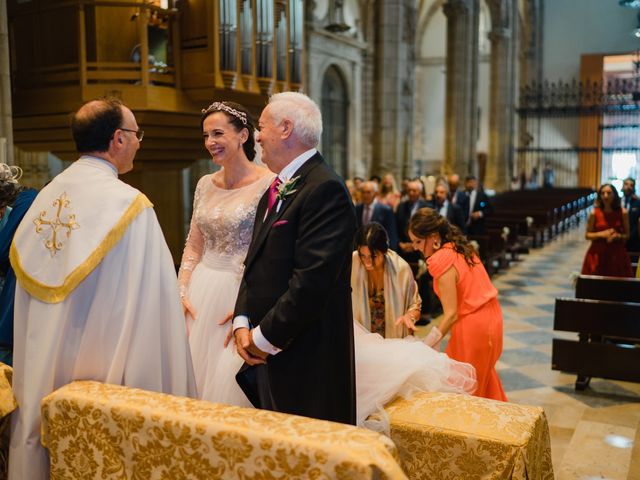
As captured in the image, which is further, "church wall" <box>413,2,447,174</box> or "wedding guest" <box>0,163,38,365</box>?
"church wall" <box>413,2,447,174</box>

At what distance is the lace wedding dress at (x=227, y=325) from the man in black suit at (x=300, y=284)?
0.48m

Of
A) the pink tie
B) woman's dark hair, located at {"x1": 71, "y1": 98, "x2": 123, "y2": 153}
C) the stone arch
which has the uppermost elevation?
the stone arch

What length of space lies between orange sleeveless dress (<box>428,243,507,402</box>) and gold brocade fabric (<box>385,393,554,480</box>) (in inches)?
46.1

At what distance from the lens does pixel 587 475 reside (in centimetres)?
370

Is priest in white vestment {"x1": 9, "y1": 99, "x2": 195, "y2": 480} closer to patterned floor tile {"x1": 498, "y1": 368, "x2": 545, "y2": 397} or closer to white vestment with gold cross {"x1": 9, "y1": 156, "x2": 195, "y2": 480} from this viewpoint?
white vestment with gold cross {"x1": 9, "y1": 156, "x2": 195, "y2": 480}

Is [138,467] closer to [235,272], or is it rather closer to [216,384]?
[216,384]


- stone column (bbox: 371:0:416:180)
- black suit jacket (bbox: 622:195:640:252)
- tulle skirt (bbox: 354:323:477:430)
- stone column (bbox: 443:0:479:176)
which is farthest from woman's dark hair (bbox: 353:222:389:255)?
stone column (bbox: 443:0:479:176)

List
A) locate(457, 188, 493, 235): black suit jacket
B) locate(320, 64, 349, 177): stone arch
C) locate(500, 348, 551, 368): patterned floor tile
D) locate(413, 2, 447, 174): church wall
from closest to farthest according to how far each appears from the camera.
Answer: locate(500, 348, 551, 368): patterned floor tile < locate(457, 188, 493, 235): black suit jacket < locate(320, 64, 349, 177): stone arch < locate(413, 2, 447, 174): church wall

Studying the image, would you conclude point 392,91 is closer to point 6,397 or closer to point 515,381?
point 515,381

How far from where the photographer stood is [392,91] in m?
15.5

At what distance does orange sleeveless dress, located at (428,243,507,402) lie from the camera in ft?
12.6

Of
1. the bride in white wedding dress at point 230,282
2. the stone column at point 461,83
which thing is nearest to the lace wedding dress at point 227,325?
the bride in white wedding dress at point 230,282

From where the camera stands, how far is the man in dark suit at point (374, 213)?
739cm

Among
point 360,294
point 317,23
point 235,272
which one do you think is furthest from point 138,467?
point 317,23
